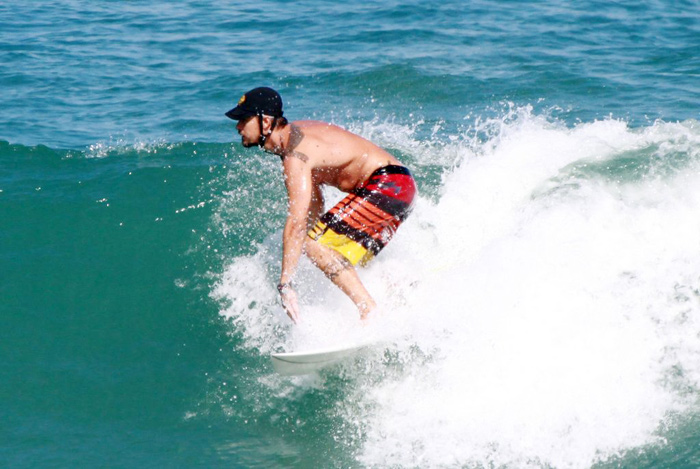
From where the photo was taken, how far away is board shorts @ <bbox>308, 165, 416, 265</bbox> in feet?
18.5

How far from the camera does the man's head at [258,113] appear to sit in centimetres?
525

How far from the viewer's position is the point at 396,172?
19.0ft

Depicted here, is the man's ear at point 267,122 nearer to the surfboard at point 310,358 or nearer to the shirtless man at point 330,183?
the shirtless man at point 330,183

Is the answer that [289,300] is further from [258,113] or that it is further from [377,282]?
[258,113]

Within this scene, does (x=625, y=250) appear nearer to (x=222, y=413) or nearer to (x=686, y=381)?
(x=686, y=381)

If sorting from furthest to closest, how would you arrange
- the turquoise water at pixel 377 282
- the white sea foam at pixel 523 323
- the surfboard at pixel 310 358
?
1. the surfboard at pixel 310 358
2. the turquoise water at pixel 377 282
3. the white sea foam at pixel 523 323

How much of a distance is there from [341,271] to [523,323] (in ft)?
4.40

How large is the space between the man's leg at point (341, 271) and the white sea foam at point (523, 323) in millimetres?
165

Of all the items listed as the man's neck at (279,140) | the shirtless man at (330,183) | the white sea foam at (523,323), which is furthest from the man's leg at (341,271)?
the man's neck at (279,140)

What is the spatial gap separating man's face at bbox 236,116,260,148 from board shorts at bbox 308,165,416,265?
2.57ft

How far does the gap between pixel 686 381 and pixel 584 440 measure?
1005mm

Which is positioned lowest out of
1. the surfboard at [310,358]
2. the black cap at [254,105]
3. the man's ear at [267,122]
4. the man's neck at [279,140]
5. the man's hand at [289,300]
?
the surfboard at [310,358]

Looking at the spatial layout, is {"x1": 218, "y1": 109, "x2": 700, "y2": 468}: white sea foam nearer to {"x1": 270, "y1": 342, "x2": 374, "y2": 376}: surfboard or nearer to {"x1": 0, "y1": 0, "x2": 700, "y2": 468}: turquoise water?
{"x1": 0, "y1": 0, "x2": 700, "y2": 468}: turquoise water

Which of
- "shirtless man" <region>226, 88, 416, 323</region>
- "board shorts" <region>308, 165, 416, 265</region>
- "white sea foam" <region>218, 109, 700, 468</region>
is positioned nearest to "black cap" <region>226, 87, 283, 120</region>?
"shirtless man" <region>226, 88, 416, 323</region>
